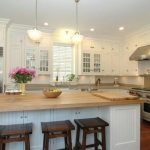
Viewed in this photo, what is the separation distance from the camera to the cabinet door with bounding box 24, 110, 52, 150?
2.35 metres

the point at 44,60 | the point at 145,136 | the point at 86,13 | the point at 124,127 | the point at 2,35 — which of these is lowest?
the point at 145,136

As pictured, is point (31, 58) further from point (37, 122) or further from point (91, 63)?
point (37, 122)

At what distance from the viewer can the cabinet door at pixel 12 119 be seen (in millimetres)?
2215

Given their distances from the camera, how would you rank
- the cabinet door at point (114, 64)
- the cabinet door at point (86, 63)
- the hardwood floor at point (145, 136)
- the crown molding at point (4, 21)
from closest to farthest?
the hardwood floor at point (145, 136)
the crown molding at point (4, 21)
the cabinet door at point (86, 63)
the cabinet door at point (114, 64)

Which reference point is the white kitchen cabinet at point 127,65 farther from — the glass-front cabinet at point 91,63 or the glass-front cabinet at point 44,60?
the glass-front cabinet at point 44,60

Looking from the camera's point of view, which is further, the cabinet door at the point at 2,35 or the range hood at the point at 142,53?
the range hood at the point at 142,53

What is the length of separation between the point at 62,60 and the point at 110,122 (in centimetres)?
351

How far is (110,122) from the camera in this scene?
225 centimetres

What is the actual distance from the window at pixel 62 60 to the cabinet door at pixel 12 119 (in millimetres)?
3032

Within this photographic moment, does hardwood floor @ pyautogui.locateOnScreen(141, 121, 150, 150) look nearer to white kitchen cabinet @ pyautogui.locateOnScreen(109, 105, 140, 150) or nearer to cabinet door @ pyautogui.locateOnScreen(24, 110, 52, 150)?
white kitchen cabinet @ pyautogui.locateOnScreen(109, 105, 140, 150)

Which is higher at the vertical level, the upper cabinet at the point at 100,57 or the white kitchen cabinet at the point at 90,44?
the white kitchen cabinet at the point at 90,44

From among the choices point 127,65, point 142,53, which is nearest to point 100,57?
point 127,65

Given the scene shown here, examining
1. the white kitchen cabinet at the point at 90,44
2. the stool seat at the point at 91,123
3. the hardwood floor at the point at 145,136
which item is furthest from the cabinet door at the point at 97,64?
the stool seat at the point at 91,123

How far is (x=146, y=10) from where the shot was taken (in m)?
3.38
